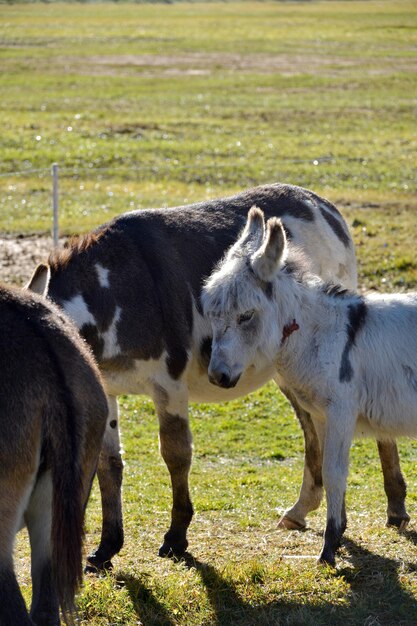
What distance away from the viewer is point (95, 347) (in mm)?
6188

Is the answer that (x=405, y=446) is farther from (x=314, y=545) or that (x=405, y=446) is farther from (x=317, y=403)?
(x=317, y=403)

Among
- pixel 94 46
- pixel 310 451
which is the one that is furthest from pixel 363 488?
pixel 94 46

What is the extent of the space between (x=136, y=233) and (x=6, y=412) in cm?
289

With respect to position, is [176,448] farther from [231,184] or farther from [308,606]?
[231,184]

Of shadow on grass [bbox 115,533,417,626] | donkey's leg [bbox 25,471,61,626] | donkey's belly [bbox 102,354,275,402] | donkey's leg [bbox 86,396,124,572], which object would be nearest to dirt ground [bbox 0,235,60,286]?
donkey's belly [bbox 102,354,275,402]

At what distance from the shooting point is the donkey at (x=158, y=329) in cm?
625

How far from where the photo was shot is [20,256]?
14.9 meters

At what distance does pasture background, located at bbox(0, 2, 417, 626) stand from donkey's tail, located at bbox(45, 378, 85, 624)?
119 cm

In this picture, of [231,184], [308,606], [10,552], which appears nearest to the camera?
[10,552]

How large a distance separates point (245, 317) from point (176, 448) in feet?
4.15

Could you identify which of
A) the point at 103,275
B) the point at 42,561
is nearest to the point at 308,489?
the point at 103,275

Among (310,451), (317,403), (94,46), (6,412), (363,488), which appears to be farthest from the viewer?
(94,46)

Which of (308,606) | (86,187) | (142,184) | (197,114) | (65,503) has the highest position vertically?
(65,503)

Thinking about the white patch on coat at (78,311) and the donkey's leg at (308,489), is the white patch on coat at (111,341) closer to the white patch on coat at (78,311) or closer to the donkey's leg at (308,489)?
the white patch on coat at (78,311)
